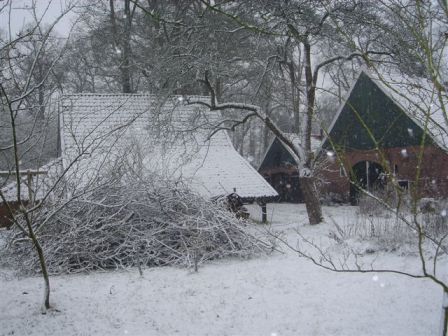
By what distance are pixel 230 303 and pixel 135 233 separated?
3576 millimetres

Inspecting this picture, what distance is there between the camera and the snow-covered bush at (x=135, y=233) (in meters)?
8.77

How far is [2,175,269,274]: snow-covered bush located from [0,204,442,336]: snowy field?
624mm

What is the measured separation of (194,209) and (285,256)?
2484mm

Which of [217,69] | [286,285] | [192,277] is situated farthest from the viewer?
[217,69]

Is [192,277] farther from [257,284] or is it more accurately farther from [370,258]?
[370,258]

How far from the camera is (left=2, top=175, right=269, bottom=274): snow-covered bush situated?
8766mm

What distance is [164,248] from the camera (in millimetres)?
9289

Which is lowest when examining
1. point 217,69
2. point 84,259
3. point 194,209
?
point 84,259

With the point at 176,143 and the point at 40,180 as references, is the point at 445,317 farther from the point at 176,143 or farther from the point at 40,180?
the point at 176,143

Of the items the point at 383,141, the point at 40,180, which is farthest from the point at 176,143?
the point at 383,141

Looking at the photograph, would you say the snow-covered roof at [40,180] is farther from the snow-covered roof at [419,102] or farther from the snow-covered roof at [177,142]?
the snow-covered roof at [419,102]

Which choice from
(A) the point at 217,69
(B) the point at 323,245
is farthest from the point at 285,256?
(A) the point at 217,69

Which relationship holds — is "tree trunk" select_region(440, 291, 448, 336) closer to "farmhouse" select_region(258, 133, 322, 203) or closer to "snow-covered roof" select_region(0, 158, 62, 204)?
"snow-covered roof" select_region(0, 158, 62, 204)

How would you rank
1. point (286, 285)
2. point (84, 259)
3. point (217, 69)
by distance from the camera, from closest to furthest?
point (286, 285)
point (84, 259)
point (217, 69)
